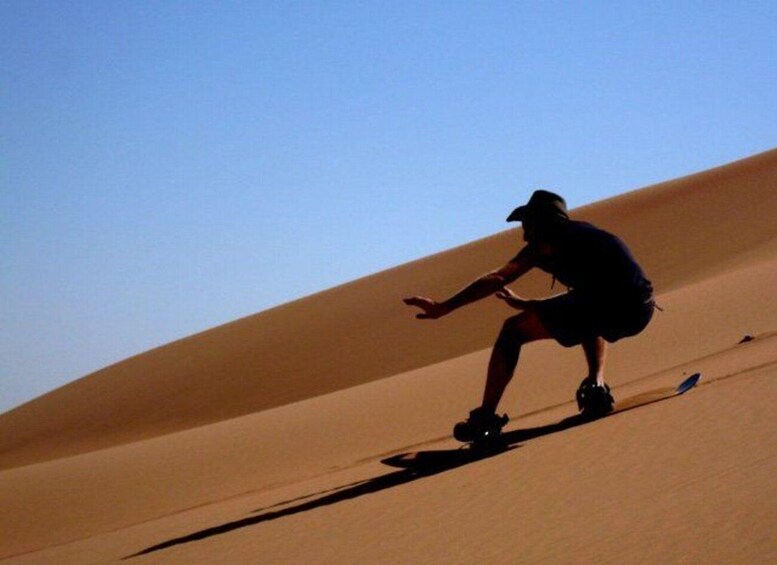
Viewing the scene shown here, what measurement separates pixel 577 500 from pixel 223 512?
3509mm

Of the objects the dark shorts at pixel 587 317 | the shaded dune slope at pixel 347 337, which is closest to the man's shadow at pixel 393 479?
A: the dark shorts at pixel 587 317

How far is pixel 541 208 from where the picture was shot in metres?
6.96

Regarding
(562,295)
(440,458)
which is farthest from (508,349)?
(440,458)

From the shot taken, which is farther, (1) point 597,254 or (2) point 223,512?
(2) point 223,512

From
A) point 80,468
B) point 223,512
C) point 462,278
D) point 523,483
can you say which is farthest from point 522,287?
point 523,483

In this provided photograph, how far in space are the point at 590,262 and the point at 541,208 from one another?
40 centimetres

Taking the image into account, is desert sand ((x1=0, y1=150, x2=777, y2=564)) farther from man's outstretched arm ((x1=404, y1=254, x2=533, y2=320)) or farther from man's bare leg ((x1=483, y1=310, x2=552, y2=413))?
man's outstretched arm ((x1=404, y1=254, x2=533, y2=320))

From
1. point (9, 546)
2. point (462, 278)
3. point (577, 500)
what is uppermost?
point (462, 278)

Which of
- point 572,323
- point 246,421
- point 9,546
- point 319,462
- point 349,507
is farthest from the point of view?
point 246,421

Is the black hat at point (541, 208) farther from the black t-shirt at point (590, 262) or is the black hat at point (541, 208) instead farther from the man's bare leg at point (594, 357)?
the man's bare leg at point (594, 357)

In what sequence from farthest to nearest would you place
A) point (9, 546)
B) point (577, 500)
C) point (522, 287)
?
point (522, 287) → point (9, 546) → point (577, 500)

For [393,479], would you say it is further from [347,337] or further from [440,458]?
[347,337]

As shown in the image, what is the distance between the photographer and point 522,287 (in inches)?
1293

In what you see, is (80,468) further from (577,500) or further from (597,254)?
(577,500)
